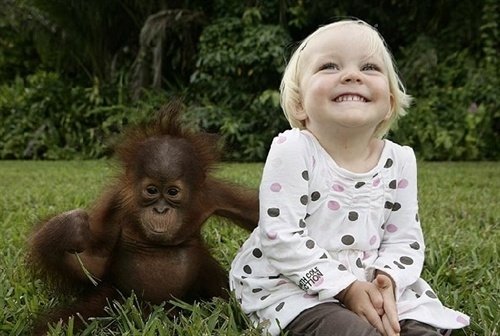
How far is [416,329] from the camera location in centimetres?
172

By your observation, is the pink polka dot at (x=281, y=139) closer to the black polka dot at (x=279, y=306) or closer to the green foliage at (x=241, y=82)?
the black polka dot at (x=279, y=306)

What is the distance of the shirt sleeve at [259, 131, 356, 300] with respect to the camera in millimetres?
1719

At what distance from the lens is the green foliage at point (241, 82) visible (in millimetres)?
8945

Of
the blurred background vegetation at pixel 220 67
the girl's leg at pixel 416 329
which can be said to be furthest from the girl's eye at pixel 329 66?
the blurred background vegetation at pixel 220 67

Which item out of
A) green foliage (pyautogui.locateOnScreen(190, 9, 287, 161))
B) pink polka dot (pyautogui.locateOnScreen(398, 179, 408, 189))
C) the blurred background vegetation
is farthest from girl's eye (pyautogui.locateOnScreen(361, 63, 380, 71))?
green foliage (pyautogui.locateOnScreen(190, 9, 287, 161))

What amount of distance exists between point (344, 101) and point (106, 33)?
29.8 feet

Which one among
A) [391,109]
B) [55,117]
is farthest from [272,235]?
[55,117]

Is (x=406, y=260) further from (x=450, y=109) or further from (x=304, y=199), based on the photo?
(x=450, y=109)

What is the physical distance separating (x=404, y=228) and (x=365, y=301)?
338 mm

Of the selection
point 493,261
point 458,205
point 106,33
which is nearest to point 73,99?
point 106,33

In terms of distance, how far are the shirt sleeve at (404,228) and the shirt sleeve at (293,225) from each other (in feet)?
0.65

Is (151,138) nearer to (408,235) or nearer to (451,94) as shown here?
(408,235)

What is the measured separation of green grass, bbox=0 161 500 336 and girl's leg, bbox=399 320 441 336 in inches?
7.3

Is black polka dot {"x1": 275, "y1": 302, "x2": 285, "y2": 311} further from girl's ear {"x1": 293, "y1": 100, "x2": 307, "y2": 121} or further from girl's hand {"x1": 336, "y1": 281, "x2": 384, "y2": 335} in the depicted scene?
girl's ear {"x1": 293, "y1": 100, "x2": 307, "y2": 121}
